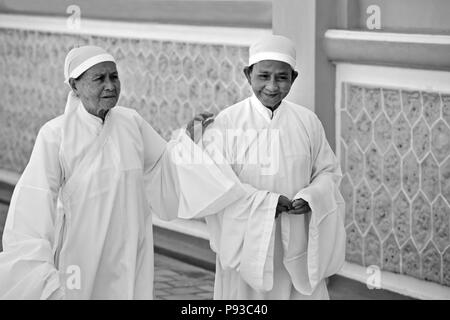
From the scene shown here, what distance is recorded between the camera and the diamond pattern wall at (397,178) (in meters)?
7.10

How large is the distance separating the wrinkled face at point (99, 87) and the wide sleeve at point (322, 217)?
962mm

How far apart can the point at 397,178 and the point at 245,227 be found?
179 centimetres

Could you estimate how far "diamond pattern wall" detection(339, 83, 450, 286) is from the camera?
23.3 feet

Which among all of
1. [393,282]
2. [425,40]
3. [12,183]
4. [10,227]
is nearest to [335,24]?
[425,40]

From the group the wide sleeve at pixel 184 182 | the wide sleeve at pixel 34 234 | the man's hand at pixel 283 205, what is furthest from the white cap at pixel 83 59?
the man's hand at pixel 283 205

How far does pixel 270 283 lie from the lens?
583 cm

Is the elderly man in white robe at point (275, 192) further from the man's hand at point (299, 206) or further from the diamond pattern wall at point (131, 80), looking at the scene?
the diamond pattern wall at point (131, 80)

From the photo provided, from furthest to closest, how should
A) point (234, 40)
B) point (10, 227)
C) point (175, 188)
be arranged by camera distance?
1. point (234, 40)
2. point (175, 188)
3. point (10, 227)

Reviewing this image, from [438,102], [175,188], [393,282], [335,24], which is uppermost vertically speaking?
[335,24]

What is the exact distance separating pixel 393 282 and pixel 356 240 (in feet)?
1.34

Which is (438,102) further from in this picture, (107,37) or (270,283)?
(107,37)

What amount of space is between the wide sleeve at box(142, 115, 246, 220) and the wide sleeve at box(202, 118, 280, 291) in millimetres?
45

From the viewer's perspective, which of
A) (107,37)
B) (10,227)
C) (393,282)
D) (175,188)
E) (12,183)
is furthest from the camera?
(12,183)

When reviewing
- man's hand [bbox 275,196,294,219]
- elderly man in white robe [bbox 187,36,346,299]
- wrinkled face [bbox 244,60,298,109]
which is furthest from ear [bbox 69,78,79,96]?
man's hand [bbox 275,196,294,219]
